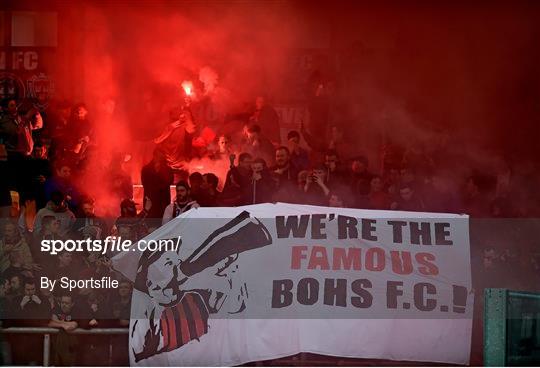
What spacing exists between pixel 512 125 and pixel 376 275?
3.79 meters

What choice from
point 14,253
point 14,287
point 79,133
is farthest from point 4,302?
point 79,133

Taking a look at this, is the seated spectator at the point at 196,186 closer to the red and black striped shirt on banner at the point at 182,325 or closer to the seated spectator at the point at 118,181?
the seated spectator at the point at 118,181

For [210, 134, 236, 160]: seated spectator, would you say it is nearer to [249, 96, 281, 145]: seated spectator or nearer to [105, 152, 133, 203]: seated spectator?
[249, 96, 281, 145]: seated spectator

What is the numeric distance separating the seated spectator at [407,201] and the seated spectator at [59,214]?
10.0ft

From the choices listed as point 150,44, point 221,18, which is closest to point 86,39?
point 150,44

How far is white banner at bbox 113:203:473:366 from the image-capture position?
8727mm

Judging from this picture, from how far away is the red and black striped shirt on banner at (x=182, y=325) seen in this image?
344 inches

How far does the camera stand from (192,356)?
28.6ft

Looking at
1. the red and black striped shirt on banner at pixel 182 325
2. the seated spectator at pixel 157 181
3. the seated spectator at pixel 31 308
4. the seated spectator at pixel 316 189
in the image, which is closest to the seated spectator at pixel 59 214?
the seated spectator at pixel 31 308

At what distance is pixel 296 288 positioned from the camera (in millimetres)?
8805

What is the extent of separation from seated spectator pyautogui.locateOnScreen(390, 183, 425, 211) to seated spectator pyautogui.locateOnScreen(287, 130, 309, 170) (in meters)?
1.10

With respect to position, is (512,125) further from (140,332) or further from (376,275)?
(140,332)
